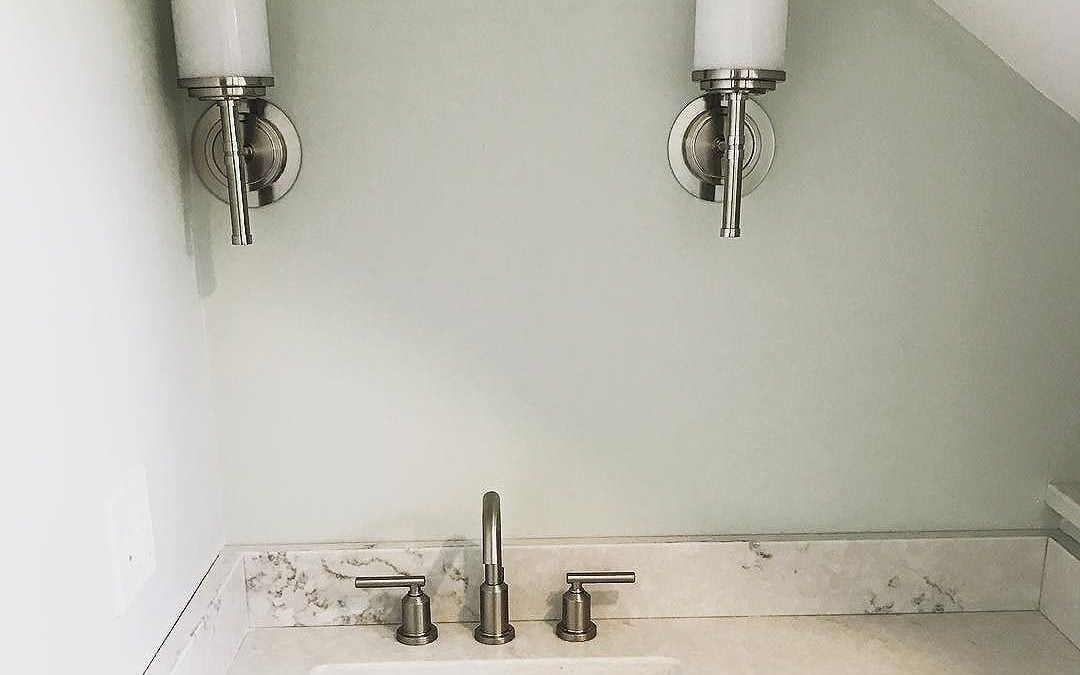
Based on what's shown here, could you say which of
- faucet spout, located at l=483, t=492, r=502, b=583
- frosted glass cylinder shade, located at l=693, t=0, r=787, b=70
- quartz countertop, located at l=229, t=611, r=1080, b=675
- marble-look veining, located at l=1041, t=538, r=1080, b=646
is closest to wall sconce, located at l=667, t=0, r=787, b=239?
frosted glass cylinder shade, located at l=693, t=0, r=787, b=70

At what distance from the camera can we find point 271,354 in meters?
1.24

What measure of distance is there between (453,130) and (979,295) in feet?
2.45

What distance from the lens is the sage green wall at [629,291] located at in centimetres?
118

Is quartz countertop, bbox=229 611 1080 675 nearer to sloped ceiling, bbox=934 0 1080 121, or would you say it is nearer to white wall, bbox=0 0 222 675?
white wall, bbox=0 0 222 675

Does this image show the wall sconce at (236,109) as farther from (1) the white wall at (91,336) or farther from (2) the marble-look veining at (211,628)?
(2) the marble-look veining at (211,628)

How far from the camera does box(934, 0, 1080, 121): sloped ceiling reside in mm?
988

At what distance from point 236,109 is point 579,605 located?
775 millimetres

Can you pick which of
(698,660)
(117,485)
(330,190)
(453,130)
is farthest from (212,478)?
(698,660)

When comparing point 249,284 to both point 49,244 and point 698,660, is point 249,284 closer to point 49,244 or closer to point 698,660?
point 49,244

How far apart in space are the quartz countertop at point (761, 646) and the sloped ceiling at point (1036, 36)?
0.71 metres

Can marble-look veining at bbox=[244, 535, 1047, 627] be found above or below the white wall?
below

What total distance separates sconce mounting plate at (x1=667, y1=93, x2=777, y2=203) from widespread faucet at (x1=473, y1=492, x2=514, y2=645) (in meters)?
0.49

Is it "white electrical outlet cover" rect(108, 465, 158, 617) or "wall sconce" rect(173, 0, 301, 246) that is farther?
"wall sconce" rect(173, 0, 301, 246)

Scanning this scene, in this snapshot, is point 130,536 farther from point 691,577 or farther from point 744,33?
point 744,33
